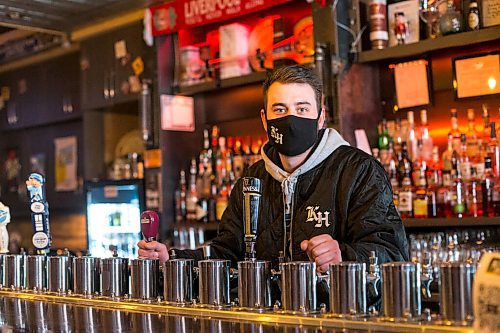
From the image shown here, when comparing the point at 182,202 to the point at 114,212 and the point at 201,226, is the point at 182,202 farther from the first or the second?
the point at 114,212

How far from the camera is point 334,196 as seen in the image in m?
2.30

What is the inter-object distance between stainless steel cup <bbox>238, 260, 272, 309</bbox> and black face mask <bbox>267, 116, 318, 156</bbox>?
60 cm

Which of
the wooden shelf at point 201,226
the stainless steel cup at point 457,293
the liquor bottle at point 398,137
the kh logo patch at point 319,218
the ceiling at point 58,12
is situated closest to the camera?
the stainless steel cup at point 457,293

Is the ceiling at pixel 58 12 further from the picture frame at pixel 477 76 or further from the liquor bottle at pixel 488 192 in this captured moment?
the liquor bottle at pixel 488 192

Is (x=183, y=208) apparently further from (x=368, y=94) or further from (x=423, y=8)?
(x=423, y=8)

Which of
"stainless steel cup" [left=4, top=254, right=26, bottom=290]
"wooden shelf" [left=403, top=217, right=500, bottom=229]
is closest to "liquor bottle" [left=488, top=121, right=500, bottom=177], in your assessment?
"wooden shelf" [left=403, top=217, right=500, bottom=229]

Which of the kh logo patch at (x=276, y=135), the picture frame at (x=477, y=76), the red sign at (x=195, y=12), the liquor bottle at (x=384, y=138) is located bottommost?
the kh logo patch at (x=276, y=135)

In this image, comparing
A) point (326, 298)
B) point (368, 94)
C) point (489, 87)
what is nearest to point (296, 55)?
point (368, 94)

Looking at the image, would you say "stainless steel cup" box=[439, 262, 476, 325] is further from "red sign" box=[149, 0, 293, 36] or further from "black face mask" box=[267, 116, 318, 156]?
"red sign" box=[149, 0, 293, 36]

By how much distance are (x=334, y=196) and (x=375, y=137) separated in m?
1.67

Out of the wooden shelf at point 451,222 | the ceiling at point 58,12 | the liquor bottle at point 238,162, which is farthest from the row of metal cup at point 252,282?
the liquor bottle at point 238,162

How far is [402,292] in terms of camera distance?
4.91 ft

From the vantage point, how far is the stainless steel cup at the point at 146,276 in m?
1.96

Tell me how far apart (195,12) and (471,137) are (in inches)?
72.1
